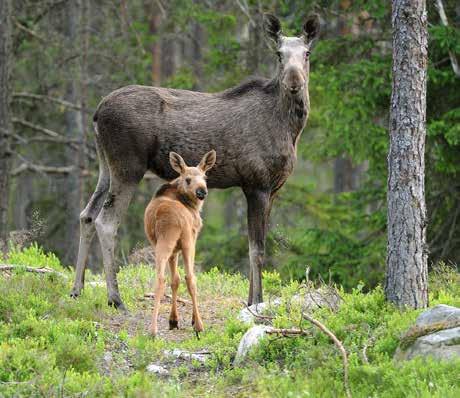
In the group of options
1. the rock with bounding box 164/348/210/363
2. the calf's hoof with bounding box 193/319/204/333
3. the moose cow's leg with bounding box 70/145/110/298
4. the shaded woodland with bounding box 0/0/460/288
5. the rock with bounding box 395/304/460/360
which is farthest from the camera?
the shaded woodland with bounding box 0/0/460/288

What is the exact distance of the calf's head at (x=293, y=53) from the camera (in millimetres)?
10133

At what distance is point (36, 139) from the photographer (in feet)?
64.0

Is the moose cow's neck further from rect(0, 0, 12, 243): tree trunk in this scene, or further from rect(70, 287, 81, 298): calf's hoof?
rect(0, 0, 12, 243): tree trunk

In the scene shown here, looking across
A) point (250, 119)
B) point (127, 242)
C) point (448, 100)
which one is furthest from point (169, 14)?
point (250, 119)

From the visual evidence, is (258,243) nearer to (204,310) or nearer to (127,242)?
(204,310)

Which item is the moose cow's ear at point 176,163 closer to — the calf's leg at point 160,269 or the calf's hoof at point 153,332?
the calf's leg at point 160,269

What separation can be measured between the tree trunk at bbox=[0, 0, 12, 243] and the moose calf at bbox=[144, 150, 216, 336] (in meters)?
7.38

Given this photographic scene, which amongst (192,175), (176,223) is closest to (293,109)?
(192,175)

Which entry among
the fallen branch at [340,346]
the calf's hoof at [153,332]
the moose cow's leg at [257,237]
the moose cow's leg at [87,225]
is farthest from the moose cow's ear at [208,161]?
the fallen branch at [340,346]

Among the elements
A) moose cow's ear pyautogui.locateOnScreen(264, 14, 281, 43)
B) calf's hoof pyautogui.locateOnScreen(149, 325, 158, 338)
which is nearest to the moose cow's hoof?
calf's hoof pyautogui.locateOnScreen(149, 325, 158, 338)

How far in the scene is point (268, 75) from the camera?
19.7 metres

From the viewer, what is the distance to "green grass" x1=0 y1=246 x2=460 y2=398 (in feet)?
23.8

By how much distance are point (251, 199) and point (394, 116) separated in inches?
87.5

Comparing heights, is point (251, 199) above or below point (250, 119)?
below
